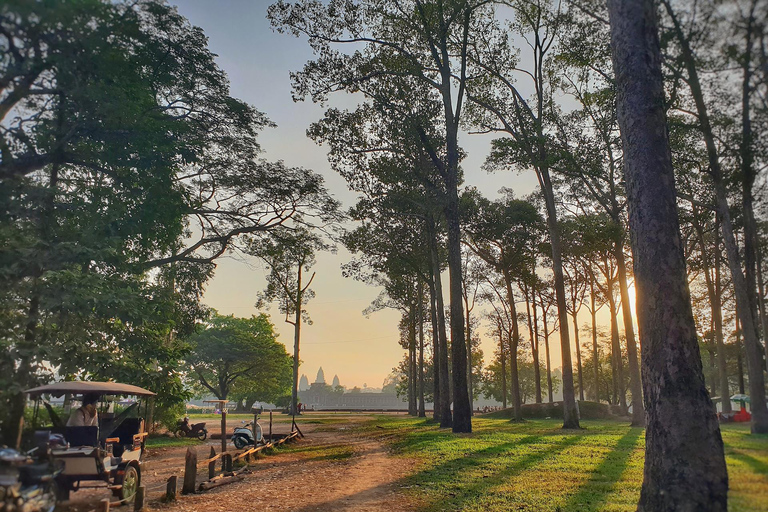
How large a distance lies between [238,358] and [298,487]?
5280 centimetres

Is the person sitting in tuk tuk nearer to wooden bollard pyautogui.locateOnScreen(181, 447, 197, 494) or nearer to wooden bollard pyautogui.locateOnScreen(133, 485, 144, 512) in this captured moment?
wooden bollard pyautogui.locateOnScreen(133, 485, 144, 512)

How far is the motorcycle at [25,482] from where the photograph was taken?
4340mm

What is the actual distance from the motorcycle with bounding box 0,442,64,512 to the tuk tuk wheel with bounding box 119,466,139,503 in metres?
4.83

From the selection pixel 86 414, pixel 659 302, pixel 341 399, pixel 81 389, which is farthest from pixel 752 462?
pixel 341 399

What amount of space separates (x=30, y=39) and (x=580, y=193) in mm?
26435

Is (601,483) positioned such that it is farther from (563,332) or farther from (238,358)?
(238,358)

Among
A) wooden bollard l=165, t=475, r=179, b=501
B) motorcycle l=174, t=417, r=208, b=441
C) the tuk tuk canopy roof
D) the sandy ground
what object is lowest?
motorcycle l=174, t=417, r=208, b=441

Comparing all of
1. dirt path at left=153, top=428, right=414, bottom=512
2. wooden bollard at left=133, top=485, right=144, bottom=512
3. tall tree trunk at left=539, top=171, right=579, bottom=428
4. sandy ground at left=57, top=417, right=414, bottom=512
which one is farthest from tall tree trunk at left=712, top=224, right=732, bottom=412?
wooden bollard at left=133, top=485, right=144, bottom=512

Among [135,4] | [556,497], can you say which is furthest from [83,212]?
[556,497]

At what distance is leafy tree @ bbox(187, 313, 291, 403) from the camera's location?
60.8 metres

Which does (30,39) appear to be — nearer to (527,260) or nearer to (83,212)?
(83,212)

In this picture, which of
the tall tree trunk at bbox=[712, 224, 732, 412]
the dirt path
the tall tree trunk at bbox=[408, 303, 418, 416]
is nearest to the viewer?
the dirt path

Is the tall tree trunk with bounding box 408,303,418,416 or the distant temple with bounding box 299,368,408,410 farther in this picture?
the distant temple with bounding box 299,368,408,410

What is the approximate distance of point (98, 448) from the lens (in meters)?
8.42
